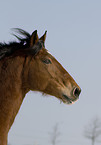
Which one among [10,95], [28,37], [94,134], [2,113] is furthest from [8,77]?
[94,134]

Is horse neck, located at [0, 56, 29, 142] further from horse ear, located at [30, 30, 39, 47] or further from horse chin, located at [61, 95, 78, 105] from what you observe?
horse chin, located at [61, 95, 78, 105]

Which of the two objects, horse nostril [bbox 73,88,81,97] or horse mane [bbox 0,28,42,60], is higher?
horse mane [bbox 0,28,42,60]

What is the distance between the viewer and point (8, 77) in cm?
486

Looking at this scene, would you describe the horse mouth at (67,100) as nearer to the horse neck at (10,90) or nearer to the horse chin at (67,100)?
the horse chin at (67,100)

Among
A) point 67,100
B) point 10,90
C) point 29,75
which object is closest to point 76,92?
point 67,100

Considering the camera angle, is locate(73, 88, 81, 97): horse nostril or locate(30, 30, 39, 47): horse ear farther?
locate(30, 30, 39, 47): horse ear

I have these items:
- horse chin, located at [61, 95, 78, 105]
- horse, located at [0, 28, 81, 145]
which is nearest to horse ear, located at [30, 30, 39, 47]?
horse, located at [0, 28, 81, 145]

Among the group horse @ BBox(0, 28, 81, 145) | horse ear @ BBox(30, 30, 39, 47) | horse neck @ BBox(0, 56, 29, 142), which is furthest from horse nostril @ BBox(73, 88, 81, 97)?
horse ear @ BBox(30, 30, 39, 47)

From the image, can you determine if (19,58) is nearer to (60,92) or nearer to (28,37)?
(28,37)

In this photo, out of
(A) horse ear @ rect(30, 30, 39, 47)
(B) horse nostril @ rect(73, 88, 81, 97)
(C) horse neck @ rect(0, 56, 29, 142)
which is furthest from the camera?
(A) horse ear @ rect(30, 30, 39, 47)

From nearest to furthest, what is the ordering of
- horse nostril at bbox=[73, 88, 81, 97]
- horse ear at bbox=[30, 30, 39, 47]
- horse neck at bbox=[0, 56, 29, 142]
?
horse neck at bbox=[0, 56, 29, 142] → horse nostril at bbox=[73, 88, 81, 97] → horse ear at bbox=[30, 30, 39, 47]

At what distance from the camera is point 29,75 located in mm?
4992

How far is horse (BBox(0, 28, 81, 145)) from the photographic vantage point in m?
4.80

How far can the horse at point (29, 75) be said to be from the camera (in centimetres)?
480
